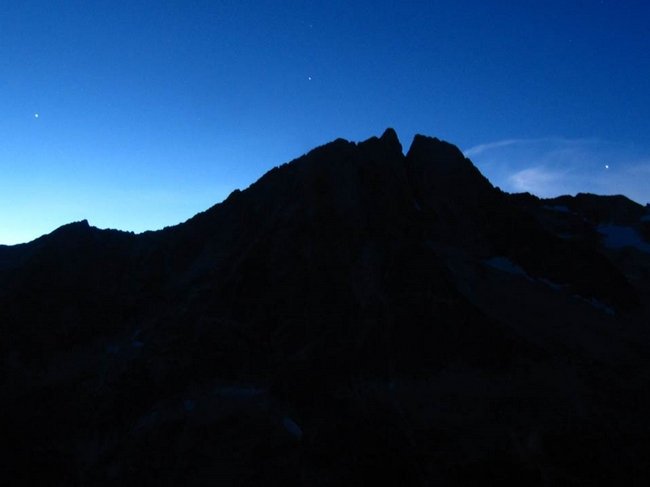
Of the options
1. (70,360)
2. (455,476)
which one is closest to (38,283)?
(70,360)

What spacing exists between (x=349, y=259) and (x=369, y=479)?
15196 millimetres

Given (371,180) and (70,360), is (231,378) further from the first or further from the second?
(371,180)

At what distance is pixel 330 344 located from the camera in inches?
1085

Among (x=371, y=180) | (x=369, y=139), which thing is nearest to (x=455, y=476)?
(x=371, y=180)

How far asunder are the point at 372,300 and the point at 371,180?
475 inches

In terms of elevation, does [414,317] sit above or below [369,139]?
below

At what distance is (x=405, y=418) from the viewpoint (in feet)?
74.8

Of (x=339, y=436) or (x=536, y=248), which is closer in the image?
(x=339, y=436)

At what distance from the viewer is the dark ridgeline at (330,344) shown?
70.3ft

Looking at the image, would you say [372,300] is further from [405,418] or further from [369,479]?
[369,479]

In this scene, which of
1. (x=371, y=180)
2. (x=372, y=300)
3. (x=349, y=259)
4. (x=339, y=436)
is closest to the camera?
(x=339, y=436)

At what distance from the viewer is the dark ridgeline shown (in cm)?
2142

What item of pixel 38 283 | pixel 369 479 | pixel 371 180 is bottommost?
pixel 369 479

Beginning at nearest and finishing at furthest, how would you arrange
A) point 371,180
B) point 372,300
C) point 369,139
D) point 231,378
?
point 231,378 → point 372,300 → point 371,180 → point 369,139
